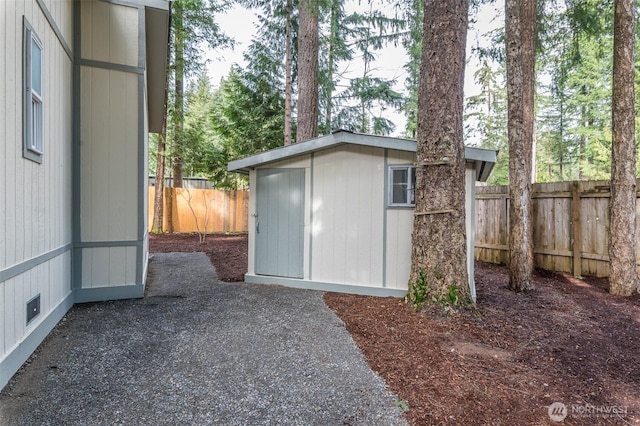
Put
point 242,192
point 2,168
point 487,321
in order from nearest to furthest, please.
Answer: point 2,168
point 487,321
point 242,192

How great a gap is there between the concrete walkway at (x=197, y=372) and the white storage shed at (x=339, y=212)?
1146 millimetres

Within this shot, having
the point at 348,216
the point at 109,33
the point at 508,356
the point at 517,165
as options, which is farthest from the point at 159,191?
the point at 508,356

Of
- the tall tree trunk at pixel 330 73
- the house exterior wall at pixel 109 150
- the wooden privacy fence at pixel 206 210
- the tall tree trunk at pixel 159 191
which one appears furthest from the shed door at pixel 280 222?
the tall tree trunk at pixel 330 73

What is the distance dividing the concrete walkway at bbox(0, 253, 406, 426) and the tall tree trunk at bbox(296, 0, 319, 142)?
5020 mm

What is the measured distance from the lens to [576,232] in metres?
6.14

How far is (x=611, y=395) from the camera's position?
7.73ft

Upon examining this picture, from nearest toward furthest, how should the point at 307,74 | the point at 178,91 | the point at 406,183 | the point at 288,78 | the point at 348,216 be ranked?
the point at 406,183, the point at 348,216, the point at 307,74, the point at 288,78, the point at 178,91

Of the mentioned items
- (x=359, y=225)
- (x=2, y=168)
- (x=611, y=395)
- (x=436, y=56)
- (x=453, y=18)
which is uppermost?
(x=453, y=18)

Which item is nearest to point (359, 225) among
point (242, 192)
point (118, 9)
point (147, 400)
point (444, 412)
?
point (444, 412)

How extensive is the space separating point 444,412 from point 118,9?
5462 mm

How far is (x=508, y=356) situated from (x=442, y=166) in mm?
2039

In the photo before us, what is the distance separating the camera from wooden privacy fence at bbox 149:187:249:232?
12.3 meters

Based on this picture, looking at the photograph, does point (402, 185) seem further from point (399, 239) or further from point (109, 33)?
point (109, 33)

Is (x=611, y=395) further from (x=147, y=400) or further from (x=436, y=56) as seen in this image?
(x=436, y=56)
